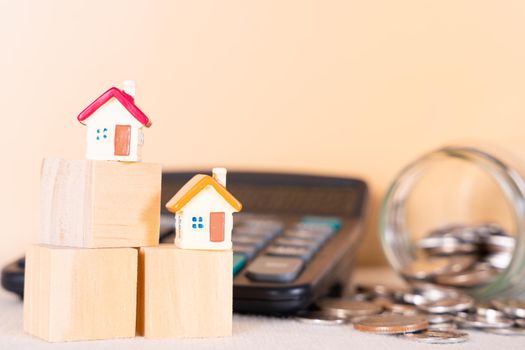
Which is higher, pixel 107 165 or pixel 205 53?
pixel 205 53

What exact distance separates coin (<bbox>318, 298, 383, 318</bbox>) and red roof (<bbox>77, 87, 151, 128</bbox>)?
168 mm

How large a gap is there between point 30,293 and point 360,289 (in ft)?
0.90

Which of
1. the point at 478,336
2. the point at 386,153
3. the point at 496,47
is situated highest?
the point at 496,47

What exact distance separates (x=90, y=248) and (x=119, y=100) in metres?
0.08

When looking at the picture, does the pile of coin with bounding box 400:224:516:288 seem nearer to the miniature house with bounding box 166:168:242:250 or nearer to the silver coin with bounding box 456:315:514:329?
the silver coin with bounding box 456:315:514:329

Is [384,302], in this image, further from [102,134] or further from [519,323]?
[102,134]

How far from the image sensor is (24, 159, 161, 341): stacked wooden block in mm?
413

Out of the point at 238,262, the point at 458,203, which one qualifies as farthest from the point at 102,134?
the point at 458,203

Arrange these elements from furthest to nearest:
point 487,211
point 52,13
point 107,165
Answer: point 487,211 < point 52,13 < point 107,165

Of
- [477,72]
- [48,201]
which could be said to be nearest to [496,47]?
[477,72]

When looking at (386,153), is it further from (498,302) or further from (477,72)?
(498,302)

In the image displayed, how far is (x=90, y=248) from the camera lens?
42 centimetres

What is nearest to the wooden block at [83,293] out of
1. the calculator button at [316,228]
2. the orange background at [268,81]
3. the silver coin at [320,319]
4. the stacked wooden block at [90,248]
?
the stacked wooden block at [90,248]

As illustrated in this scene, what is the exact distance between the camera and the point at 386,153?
81 cm
